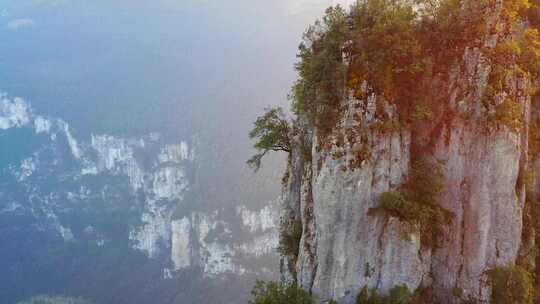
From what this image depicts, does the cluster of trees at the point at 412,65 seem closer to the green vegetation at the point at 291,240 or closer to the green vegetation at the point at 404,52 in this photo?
the green vegetation at the point at 404,52

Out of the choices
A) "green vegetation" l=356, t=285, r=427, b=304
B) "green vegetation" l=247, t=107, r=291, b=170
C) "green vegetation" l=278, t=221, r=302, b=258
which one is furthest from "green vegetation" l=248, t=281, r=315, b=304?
"green vegetation" l=247, t=107, r=291, b=170

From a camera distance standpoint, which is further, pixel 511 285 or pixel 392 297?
pixel 511 285

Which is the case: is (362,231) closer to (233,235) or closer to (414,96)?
(414,96)

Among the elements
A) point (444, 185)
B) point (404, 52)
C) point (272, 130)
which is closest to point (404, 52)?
point (404, 52)

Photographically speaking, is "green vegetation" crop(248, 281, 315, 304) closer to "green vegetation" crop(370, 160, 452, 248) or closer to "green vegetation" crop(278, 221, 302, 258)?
"green vegetation" crop(278, 221, 302, 258)

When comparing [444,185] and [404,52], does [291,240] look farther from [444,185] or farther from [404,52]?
[404,52]

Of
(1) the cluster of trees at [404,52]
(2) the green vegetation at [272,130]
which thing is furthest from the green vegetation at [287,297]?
(2) the green vegetation at [272,130]
